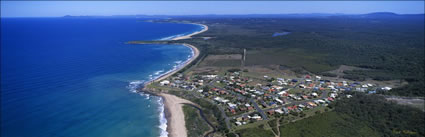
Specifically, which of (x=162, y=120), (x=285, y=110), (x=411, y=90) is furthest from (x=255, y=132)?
(x=411, y=90)

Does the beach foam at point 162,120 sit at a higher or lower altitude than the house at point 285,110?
lower

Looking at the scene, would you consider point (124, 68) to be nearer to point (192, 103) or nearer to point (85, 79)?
point (85, 79)

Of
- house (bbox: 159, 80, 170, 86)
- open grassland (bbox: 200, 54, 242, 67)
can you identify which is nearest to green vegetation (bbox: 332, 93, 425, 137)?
house (bbox: 159, 80, 170, 86)

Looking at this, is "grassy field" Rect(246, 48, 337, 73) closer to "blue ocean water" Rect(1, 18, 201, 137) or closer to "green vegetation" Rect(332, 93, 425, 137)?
"green vegetation" Rect(332, 93, 425, 137)

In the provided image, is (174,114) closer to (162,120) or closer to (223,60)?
(162,120)

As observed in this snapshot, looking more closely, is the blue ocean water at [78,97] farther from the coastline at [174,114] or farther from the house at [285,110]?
the house at [285,110]

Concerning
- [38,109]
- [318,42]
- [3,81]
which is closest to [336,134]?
[38,109]

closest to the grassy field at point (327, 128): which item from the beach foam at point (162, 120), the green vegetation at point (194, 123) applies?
the green vegetation at point (194, 123)

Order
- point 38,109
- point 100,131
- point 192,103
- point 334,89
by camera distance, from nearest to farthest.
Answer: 1. point 100,131
2. point 38,109
3. point 192,103
4. point 334,89
